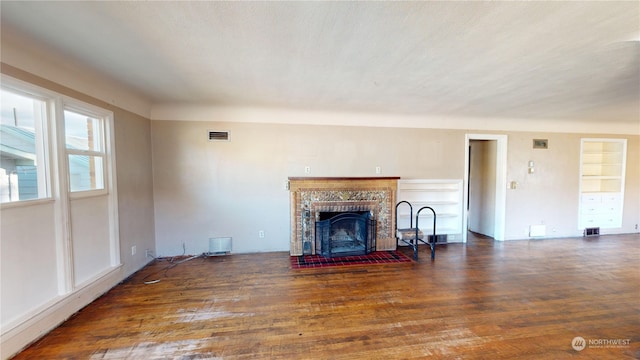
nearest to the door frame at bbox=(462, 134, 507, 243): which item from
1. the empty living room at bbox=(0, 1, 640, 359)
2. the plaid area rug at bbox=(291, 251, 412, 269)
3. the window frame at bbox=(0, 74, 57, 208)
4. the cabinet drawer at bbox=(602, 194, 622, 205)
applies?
the empty living room at bbox=(0, 1, 640, 359)

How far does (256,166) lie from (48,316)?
113 inches

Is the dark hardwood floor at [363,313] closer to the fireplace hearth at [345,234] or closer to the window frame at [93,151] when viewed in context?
the fireplace hearth at [345,234]

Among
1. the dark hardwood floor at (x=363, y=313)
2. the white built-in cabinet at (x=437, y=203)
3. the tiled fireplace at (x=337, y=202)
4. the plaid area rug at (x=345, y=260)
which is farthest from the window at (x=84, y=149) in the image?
the white built-in cabinet at (x=437, y=203)

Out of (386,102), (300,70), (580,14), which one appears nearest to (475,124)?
(386,102)

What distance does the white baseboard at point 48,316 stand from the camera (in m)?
1.94

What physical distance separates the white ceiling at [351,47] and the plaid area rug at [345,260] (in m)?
2.53

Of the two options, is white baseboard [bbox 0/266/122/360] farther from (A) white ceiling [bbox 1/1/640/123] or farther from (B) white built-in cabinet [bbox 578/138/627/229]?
(B) white built-in cabinet [bbox 578/138/627/229]

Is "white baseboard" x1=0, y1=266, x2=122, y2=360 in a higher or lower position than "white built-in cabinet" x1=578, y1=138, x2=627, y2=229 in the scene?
lower

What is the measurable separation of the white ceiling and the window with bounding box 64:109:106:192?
0.58 meters

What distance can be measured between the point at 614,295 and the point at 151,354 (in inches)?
193

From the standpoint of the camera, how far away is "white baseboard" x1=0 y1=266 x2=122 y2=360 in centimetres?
194

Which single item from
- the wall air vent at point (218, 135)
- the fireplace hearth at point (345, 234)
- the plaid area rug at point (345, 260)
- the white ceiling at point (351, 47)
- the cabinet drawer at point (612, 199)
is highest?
the white ceiling at point (351, 47)

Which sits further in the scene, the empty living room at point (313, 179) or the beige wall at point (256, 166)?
the beige wall at point (256, 166)

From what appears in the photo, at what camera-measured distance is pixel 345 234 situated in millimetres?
4527
